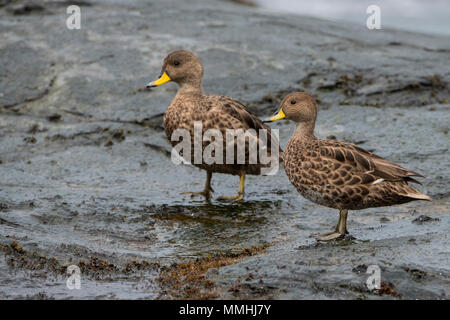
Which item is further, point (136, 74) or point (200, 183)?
point (136, 74)

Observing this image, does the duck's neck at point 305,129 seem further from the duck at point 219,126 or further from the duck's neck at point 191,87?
the duck's neck at point 191,87

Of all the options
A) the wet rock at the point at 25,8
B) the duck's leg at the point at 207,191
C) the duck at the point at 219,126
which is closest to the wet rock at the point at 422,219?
the duck at the point at 219,126

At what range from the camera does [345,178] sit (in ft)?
17.9

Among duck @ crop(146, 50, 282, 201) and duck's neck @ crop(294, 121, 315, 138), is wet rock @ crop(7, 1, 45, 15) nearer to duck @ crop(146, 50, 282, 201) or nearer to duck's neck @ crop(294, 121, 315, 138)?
duck @ crop(146, 50, 282, 201)

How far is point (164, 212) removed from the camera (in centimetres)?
684

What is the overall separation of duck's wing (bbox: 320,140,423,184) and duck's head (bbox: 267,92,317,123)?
1.83ft

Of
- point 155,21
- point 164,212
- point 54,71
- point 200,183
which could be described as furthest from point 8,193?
point 155,21

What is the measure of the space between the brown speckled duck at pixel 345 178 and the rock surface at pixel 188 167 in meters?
0.35

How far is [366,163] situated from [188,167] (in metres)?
3.39

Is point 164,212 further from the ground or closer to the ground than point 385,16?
closer to the ground

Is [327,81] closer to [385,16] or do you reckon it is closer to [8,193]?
[8,193]

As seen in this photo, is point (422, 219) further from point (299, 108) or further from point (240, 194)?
point (240, 194)

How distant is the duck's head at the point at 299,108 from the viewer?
6.23m

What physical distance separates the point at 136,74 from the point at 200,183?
116 inches
